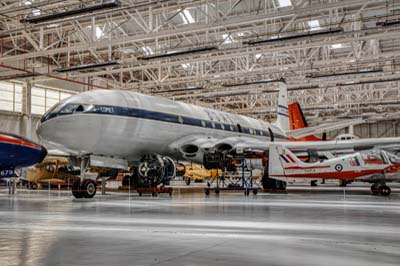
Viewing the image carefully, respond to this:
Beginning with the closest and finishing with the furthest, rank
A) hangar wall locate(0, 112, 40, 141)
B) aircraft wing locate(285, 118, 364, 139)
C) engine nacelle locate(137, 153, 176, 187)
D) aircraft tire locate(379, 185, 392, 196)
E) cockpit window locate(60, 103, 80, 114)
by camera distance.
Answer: cockpit window locate(60, 103, 80, 114) → engine nacelle locate(137, 153, 176, 187) → aircraft tire locate(379, 185, 392, 196) → aircraft wing locate(285, 118, 364, 139) → hangar wall locate(0, 112, 40, 141)

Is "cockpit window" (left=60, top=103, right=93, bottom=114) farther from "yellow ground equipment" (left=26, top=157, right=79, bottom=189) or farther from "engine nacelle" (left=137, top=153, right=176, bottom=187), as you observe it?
"yellow ground equipment" (left=26, top=157, right=79, bottom=189)

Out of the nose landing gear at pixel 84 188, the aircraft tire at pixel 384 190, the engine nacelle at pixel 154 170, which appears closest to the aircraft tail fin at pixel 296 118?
the aircraft tire at pixel 384 190

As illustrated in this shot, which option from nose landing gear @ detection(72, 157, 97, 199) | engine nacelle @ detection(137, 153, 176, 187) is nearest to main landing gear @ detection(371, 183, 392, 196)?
engine nacelle @ detection(137, 153, 176, 187)

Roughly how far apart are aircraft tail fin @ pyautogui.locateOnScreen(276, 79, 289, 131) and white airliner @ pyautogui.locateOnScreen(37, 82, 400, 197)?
22.6 feet

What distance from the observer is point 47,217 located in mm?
9719

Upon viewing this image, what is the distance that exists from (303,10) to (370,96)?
1168 inches

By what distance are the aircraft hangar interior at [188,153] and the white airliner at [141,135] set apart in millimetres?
53

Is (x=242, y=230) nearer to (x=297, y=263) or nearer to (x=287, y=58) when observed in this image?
(x=297, y=263)

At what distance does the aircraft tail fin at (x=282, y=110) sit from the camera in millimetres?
28281

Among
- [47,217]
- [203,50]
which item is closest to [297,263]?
[47,217]

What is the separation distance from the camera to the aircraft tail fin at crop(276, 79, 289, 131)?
28281 millimetres

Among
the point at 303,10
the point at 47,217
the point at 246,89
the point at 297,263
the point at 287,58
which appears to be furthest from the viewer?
the point at 246,89

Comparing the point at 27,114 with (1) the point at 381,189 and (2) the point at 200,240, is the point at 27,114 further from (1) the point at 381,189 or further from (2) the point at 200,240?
(2) the point at 200,240

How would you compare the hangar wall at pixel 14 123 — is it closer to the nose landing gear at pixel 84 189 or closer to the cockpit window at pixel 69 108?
the nose landing gear at pixel 84 189
